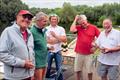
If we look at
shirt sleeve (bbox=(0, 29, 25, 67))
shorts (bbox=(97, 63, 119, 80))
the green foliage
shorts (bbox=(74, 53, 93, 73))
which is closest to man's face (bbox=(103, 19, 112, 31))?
shorts (bbox=(97, 63, 119, 80))

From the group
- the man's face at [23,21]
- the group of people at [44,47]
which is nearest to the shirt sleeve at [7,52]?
the group of people at [44,47]

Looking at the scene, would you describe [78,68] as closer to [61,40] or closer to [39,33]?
[61,40]

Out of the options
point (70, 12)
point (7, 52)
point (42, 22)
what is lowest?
point (70, 12)

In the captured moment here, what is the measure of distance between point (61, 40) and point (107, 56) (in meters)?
0.63

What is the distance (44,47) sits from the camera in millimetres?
3402

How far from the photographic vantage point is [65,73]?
505 cm

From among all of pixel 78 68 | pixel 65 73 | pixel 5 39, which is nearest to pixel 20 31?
pixel 5 39

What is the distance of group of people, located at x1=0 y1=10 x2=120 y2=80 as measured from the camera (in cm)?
276

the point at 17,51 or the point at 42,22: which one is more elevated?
the point at 42,22

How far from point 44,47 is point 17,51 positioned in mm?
660

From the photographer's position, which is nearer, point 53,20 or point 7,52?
point 7,52

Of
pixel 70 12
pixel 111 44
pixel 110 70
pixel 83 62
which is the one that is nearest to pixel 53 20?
pixel 83 62

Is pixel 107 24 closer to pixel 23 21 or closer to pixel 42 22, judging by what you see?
pixel 42 22

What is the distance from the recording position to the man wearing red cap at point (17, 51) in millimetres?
2738
